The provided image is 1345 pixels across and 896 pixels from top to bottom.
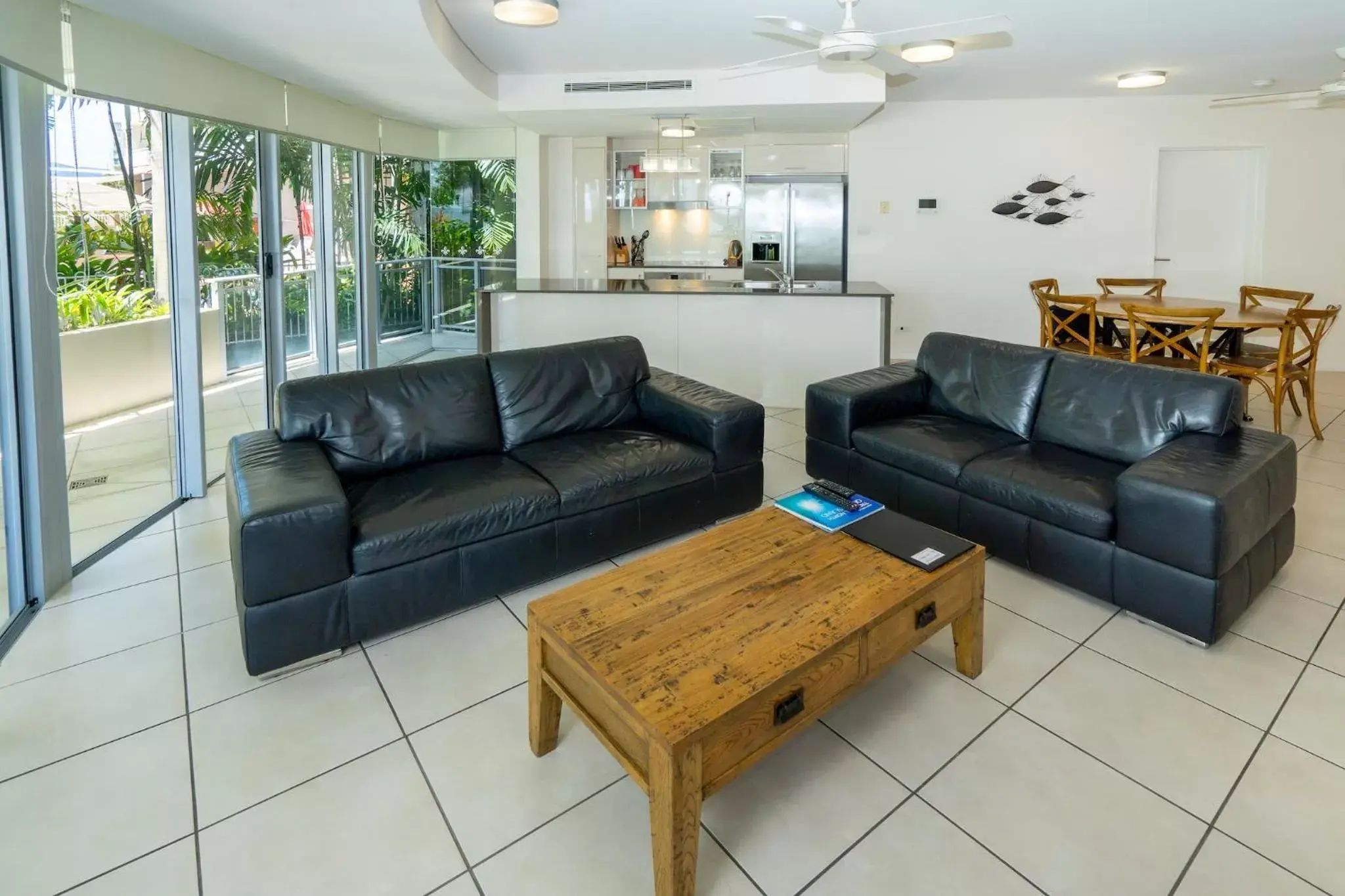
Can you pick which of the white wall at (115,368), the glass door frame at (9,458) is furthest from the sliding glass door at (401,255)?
the glass door frame at (9,458)

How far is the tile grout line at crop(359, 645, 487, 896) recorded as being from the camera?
1720mm

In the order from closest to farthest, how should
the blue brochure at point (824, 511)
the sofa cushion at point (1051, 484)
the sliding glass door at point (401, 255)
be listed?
the blue brochure at point (824, 511) < the sofa cushion at point (1051, 484) < the sliding glass door at point (401, 255)

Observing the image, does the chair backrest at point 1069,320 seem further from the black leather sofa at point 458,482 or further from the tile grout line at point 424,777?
the tile grout line at point 424,777

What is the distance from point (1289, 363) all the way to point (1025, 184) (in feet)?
9.78

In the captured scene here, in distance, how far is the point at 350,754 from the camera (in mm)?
2070

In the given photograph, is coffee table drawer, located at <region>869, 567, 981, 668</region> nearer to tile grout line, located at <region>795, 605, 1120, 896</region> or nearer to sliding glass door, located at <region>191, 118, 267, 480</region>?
tile grout line, located at <region>795, 605, 1120, 896</region>

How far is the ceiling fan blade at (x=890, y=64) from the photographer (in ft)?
16.6

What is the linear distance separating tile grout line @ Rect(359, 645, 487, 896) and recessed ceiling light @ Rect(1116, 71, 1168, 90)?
6.36m

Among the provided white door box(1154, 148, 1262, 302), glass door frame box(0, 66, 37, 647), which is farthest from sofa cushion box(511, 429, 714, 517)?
white door box(1154, 148, 1262, 302)

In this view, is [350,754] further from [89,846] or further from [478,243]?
[478,243]

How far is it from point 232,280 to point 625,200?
4359mm

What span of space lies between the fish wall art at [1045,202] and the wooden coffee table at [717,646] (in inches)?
232

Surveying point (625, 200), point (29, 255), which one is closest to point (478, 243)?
point (625, 200)

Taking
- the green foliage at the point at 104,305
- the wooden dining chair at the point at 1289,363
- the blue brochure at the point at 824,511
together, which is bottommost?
the blue brochure at the point at 824,511
